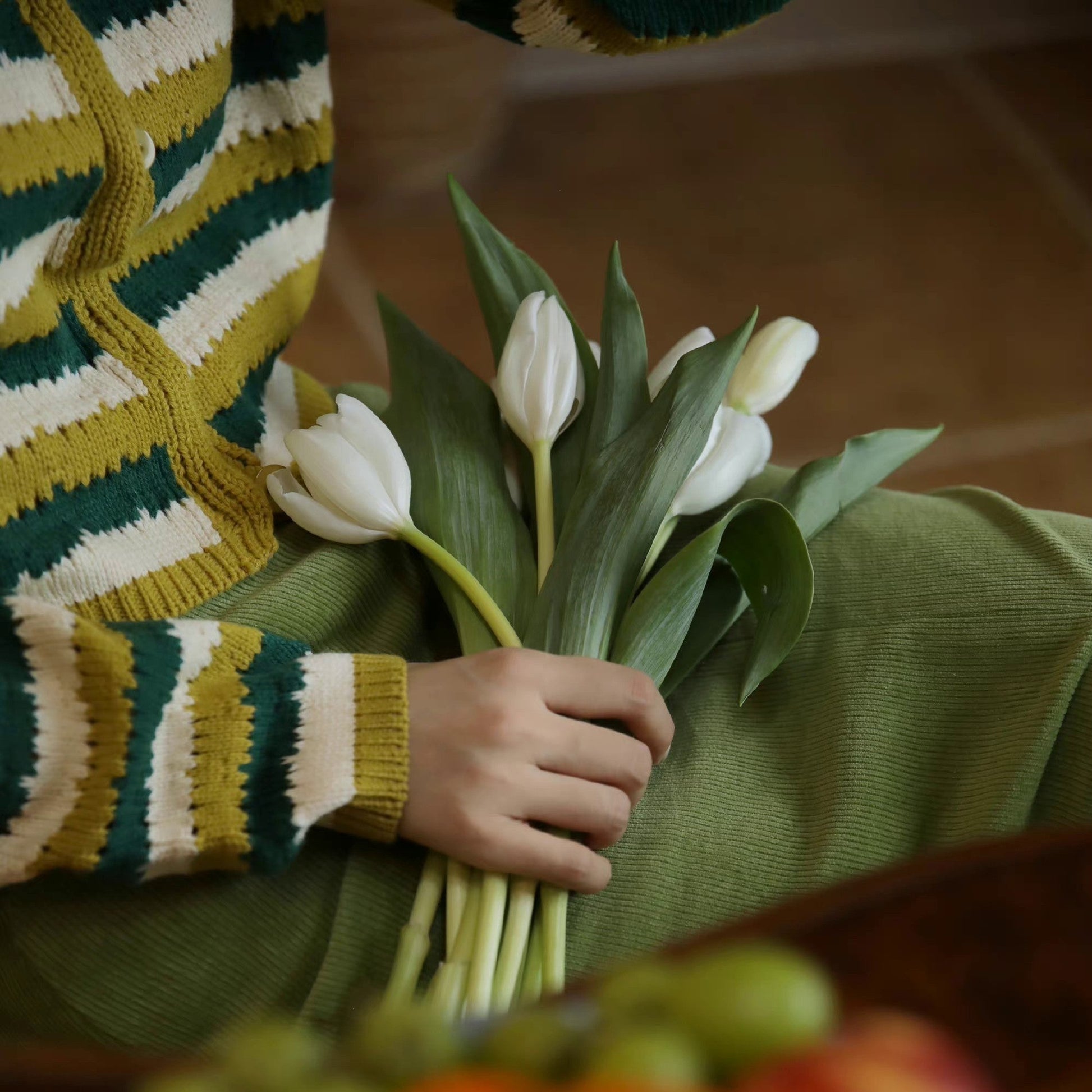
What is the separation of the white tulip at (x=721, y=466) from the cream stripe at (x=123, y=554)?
0.80 feet

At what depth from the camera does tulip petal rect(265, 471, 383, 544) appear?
0.60 metres

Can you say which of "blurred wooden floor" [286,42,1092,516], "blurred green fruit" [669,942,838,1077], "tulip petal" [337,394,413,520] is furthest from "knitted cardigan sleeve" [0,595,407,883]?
"blurred wooden floor" [286,42,1092,516]

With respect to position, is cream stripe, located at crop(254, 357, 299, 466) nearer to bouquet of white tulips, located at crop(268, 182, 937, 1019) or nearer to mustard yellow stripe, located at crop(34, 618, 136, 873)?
bouquet of white tulips, located at crop(268, 182, 937, 1019)

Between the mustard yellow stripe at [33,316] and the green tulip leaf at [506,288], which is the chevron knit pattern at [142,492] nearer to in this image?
the mustard yellow stripe at [33,316]

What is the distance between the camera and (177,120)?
627 mm

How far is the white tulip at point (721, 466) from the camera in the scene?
2.06 feet

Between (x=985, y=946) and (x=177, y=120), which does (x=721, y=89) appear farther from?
(x=985, y=946)

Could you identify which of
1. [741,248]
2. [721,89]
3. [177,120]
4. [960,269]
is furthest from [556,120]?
[177,120]

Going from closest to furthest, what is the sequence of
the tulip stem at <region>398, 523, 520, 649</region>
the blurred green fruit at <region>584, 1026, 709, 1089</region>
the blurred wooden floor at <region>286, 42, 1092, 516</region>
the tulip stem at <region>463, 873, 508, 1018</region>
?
the blurred green fruit at <region>584, 1026, 709, 1089</region> < the tulip stem at <region>463, 873, 508, 1018</region> < the tulip stem at <region>398, 523, 520, 649</region> < the blurred wooden floor at <region>286, 42, 1092, 516</region>

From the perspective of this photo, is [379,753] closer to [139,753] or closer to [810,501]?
[139,753]

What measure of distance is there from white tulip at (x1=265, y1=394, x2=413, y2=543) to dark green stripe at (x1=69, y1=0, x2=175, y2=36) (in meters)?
0.21

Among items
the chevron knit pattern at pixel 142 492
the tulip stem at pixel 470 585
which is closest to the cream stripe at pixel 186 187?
the chevron knit pattern at pixel 142 492

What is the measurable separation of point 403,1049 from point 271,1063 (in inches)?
0.9

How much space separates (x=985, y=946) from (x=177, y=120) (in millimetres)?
553
